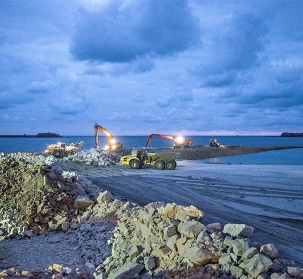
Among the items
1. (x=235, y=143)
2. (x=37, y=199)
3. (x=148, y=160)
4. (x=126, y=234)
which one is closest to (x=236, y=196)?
(x=126, y=234)

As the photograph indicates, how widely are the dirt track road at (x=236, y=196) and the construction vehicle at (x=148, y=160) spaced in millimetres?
1124

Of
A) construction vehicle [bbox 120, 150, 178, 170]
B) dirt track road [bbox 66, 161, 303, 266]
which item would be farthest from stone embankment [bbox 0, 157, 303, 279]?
construction vehicle [bbox 120, 150, 178, 170]

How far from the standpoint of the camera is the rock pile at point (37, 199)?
366 inches

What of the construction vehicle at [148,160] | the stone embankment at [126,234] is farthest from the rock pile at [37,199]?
the construction vehicle at [148,160]

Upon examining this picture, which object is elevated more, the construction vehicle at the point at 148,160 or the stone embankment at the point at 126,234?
the construction vehicle at the point at 148,160

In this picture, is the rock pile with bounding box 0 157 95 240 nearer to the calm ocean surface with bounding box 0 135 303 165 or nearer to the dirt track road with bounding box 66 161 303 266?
the dirt track road with bounding box 66 161 303 266

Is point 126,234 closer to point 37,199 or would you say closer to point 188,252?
point 188,252

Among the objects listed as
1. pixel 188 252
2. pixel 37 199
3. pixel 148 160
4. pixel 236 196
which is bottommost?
pixel 236 196

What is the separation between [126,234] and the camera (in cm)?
736

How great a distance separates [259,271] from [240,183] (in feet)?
39.7

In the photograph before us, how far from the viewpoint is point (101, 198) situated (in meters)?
10.1

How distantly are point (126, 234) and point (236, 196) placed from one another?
7274 mm

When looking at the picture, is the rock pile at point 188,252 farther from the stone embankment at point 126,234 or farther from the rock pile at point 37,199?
the rock pile at point 37,199

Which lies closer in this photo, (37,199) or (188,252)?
(188,252)
